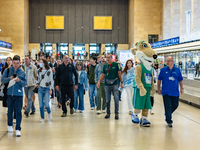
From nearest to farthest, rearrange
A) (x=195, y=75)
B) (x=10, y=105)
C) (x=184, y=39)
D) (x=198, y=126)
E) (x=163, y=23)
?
(x=10, y=105) → (x=198, y=126) → (x=195, y=75) → (x=184, y=39) → (x=163, y=23)

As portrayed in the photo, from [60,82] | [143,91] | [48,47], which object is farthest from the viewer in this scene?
[48,47]

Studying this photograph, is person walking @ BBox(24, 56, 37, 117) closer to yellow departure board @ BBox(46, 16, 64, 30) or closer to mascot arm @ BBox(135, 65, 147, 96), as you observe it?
mascot arm @ BBox(135, 65, 147, 96)

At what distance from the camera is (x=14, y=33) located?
119 feet

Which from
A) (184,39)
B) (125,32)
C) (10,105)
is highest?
(125,32)

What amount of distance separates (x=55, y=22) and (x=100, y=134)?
35.4 meters

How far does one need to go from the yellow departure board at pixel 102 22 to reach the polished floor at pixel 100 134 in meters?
33.1

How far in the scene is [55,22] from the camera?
39.2 meters

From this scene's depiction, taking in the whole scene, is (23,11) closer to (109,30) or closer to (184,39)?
(109,30)

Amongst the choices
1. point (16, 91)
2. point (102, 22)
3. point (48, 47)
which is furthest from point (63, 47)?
point (16, 91)

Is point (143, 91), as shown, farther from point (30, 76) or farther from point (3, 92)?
point (30, 76)

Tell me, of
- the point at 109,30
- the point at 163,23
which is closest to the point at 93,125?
the point at 163,23

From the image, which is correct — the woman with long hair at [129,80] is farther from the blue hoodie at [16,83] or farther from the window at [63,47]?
the window at [63,47]

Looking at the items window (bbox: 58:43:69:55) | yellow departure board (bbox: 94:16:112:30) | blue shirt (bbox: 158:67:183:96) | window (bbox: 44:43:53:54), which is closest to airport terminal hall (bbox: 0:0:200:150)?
blue shirt (bbox: 158:67:183:96)

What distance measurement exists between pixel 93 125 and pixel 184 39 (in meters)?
18.1
